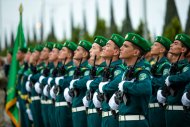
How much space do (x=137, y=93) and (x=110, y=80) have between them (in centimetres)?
116

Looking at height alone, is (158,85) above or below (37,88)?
above

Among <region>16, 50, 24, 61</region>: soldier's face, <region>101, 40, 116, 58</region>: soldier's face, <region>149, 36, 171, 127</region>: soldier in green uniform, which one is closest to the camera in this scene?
<region>101, 40, 116, 58</region>: soldier's face

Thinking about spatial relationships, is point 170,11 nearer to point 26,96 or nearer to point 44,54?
point 26,96

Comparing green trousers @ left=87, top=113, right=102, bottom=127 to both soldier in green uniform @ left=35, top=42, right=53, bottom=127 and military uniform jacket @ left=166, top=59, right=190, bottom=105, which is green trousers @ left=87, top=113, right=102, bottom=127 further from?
soldier in green uniform @ left=35, top=42, right=53, bottom=127

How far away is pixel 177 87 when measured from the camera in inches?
362

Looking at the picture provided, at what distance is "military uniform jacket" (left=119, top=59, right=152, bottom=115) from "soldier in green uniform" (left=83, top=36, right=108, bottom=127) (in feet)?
4.80

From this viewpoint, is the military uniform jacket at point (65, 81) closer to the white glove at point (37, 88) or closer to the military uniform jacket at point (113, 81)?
the white glove at point (37, 88)

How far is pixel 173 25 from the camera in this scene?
3061 centimetres

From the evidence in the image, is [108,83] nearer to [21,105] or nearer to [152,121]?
[152,121]

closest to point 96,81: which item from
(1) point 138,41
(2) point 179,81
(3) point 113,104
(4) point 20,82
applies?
(3) point 113,104

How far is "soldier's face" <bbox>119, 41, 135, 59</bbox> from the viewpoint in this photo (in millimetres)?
8328

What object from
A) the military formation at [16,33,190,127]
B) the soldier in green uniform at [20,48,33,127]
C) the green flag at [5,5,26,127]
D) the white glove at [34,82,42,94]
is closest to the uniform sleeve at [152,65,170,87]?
the military formation at [16,33,190,127]

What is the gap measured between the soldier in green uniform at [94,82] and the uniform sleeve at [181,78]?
1311 millimetres

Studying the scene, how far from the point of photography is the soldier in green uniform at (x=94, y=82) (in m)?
9.53
